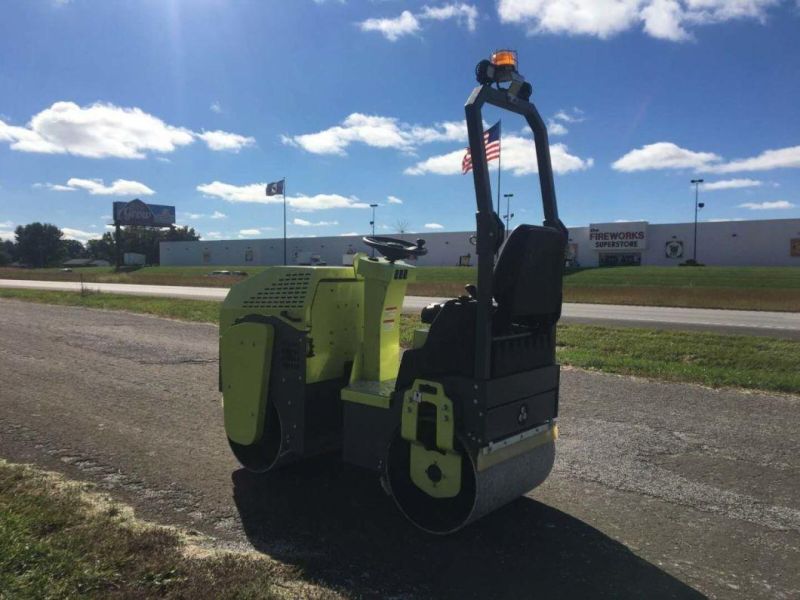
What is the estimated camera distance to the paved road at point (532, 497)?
10.2 feet

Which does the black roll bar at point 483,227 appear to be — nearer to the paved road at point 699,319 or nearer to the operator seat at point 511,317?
the operator seat at point 511,317

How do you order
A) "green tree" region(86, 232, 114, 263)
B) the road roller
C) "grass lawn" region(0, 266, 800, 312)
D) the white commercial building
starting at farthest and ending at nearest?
"green tree" region(86, 232, 114, 263)
the white commercial building
"grass lawn" region(0, 266, 800, 312)
the road roller

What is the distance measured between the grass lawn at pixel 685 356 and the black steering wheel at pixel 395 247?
17.3 feet

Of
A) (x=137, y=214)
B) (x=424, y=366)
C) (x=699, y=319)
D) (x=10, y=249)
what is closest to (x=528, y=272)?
(x=424, y=366)

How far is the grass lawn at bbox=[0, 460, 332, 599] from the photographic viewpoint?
275 centimetres

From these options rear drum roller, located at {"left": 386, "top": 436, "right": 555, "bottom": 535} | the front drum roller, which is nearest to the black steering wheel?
the front drum roller

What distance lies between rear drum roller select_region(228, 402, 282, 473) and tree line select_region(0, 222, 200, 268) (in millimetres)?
121228

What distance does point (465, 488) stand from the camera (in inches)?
133

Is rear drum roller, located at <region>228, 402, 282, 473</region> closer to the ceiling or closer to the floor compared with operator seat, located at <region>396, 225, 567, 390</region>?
closer to the floor

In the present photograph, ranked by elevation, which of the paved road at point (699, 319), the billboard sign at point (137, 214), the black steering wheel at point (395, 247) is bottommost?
the paved road at point (699, 319)

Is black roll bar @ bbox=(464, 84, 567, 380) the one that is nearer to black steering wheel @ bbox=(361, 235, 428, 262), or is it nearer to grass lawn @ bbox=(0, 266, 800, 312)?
black steering wheel @ bbox=(361, 235, 428, 262)

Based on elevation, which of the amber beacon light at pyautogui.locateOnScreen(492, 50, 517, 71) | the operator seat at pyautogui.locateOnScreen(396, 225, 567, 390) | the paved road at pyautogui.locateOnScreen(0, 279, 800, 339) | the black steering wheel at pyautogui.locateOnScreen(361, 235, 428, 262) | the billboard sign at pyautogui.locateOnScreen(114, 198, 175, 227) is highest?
the billboard sign at pyautogui.locateOnScreen(114, 198, 175, 227)

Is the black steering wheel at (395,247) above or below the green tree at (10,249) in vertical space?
below

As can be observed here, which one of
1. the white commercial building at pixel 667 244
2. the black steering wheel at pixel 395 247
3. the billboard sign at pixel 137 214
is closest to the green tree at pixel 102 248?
the billboard sign at pixel 137 214
